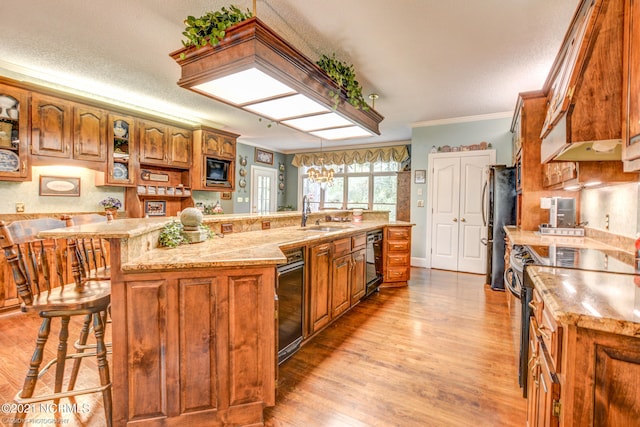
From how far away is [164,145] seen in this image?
4727 millimetres

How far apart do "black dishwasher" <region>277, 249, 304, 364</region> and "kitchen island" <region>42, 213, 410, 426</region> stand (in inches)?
14.3

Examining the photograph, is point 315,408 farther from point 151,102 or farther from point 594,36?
point 151,102

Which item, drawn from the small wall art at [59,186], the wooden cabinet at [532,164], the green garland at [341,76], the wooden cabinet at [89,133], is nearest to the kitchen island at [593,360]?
the green garland at [341,76]

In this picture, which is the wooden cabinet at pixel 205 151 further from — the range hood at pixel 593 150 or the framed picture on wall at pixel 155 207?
the range hood at pixel 593 150

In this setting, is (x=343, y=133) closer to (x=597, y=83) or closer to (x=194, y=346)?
(x=597, y=83)

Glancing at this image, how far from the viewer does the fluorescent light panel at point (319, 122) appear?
308 cm

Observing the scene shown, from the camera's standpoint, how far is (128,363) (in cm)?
148

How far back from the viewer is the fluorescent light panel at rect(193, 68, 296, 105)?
6.85 feet

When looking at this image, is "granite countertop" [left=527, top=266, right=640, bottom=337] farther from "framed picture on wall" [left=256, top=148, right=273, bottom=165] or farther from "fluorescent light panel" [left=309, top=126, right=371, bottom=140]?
"framed picture on wall" [left=256, top=148, right=273, bottom=165]

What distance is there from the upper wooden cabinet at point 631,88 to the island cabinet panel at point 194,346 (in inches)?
65.5

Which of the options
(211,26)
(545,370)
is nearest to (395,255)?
(545,370)

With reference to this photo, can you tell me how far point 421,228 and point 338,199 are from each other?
292 centimetres

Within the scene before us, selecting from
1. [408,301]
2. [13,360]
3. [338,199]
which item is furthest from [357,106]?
[338,199]

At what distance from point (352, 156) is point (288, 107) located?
484 centimetres
